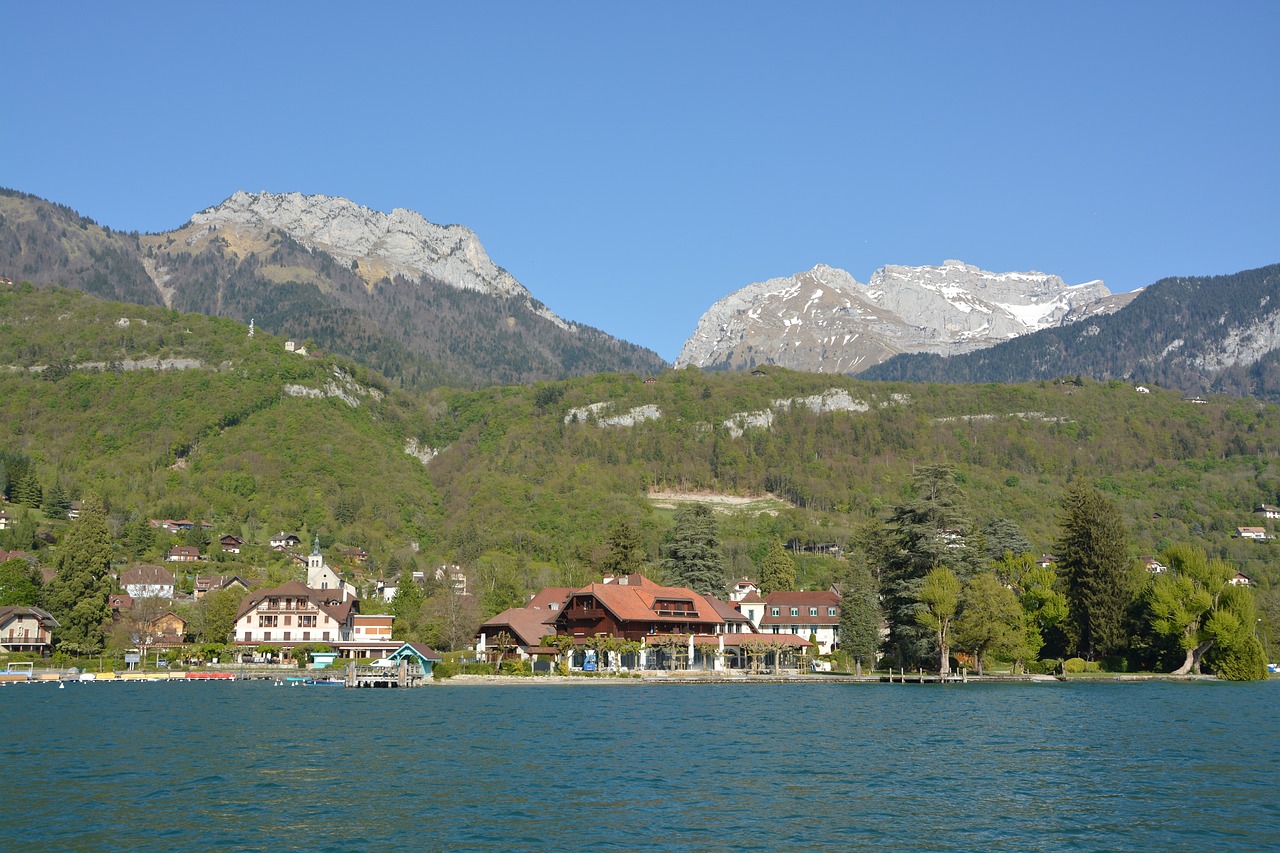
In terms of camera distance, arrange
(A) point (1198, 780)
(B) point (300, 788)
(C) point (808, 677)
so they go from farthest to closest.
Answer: (C) point (808, 677), (A) point (1198, 780), (B) point (300, 788)

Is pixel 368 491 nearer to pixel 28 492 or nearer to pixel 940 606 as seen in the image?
pixel 28 492

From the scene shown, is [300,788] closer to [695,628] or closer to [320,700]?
[320,700]

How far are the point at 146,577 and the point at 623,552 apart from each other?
49.0m

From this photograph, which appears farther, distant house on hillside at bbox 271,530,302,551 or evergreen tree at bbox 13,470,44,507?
distant house on hillside at bbox 271,530,302,551

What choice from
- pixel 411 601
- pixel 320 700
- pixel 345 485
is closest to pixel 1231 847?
pixel 320 700

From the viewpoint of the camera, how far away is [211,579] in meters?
123

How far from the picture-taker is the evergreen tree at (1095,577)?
8338 centimetres

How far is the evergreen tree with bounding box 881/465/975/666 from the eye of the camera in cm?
8106

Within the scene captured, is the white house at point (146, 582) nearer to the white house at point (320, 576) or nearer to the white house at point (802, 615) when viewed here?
the white house at point (320, 576)

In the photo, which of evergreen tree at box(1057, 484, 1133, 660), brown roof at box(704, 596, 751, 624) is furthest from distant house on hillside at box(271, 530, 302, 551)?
evergreen tree at box(1057, 484, 1133, 660)

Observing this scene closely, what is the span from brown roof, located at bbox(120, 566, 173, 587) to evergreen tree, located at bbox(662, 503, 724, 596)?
51.0 m

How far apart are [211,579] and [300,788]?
99657 mm

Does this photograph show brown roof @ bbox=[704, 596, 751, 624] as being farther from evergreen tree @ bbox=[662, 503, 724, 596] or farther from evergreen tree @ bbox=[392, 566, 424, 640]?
evergreen tree @ bbox=[392, 566, 424, 640]

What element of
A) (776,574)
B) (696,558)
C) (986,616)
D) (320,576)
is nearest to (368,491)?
(320,576)
